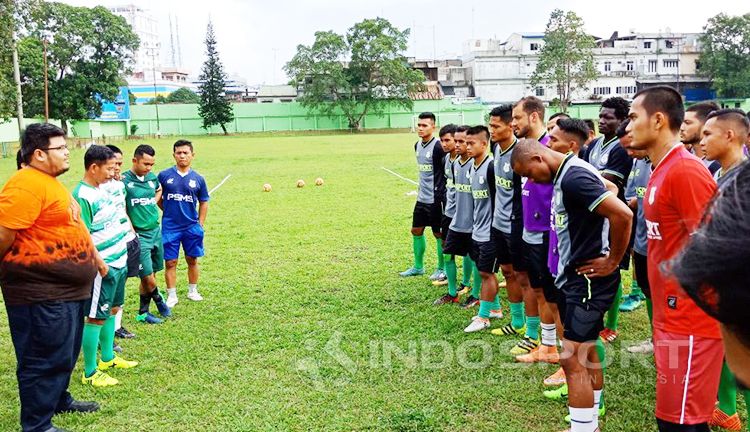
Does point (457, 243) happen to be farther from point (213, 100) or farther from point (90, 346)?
point (213, 100)

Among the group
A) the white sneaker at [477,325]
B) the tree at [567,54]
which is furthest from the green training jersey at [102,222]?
the tree at [567,54]

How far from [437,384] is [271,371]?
155 centimetres

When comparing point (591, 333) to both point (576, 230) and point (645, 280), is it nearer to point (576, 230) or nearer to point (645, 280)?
point (576, 230)

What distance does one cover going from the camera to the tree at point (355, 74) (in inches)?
2763

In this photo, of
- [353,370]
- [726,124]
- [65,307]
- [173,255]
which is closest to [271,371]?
[353,370]

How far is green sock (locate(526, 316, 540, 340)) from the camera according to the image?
6031 mm

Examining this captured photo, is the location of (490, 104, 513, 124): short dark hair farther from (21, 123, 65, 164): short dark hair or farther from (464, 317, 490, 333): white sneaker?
(21, 123, 65, 164): short dark hair

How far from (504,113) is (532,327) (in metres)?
2.16

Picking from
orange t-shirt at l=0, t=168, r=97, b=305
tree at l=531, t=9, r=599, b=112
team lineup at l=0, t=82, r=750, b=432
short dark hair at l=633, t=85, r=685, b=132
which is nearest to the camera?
team lineup at l=0, t=82, r=750, b=432

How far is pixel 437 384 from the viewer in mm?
5211

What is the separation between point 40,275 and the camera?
167 inches

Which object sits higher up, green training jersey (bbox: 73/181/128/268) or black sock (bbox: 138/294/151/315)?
green training jersey (bbox: 73/181/128/268)

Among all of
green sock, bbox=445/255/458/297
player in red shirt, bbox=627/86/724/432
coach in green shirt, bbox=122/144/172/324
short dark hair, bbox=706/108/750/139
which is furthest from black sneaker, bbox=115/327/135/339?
short dark hair, bbox=706/108/750/139

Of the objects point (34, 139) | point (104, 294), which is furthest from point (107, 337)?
point (34, 139)
